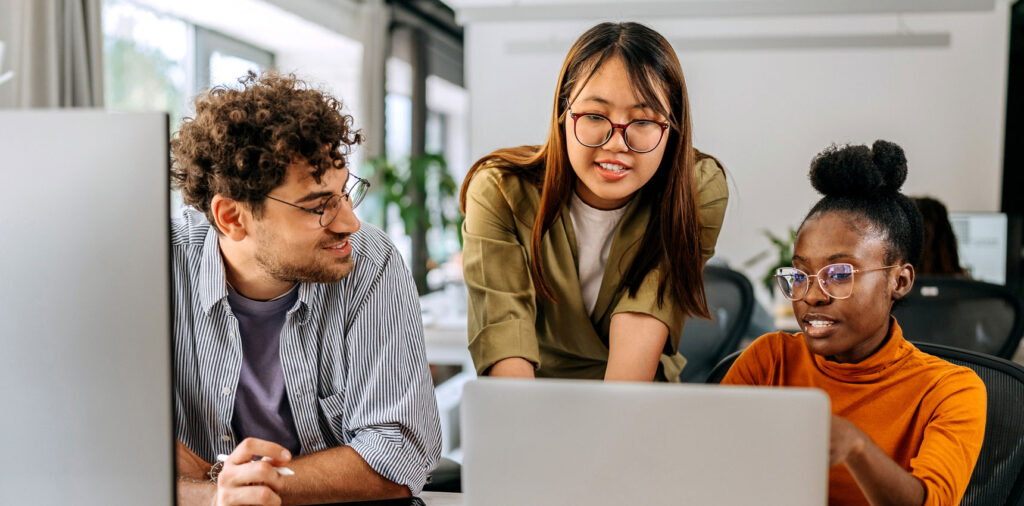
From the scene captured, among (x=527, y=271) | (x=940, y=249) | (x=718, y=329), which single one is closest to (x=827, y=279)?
(x=527, y=271)

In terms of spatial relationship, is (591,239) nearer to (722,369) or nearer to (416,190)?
(722,369)

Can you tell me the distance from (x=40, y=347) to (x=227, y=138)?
0.60m

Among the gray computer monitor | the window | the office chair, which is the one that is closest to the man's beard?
the gray computer monitor

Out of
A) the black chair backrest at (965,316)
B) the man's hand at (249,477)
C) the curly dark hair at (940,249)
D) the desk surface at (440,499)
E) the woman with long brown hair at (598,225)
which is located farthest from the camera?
the curly dark hair at (940,249)

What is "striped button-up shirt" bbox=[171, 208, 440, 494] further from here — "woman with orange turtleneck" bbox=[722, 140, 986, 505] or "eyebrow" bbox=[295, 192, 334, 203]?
"woman with orange turtleneck" bbox=[722, 140, 986, 505]

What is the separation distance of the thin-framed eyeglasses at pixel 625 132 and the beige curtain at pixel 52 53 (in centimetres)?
262

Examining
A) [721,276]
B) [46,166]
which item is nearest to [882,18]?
[721,276]

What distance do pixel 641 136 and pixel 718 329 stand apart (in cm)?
119

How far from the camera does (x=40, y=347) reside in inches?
27.9

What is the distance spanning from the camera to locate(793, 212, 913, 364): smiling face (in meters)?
1.18

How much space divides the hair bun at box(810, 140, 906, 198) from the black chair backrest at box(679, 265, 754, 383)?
1.04 metres

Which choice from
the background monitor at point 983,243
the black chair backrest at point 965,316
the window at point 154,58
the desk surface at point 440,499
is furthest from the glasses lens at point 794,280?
the window at point 154,58

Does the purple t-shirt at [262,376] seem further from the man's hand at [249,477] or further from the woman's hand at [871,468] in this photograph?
the woman's hand at [871,468]

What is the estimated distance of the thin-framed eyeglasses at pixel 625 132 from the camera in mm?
1198
